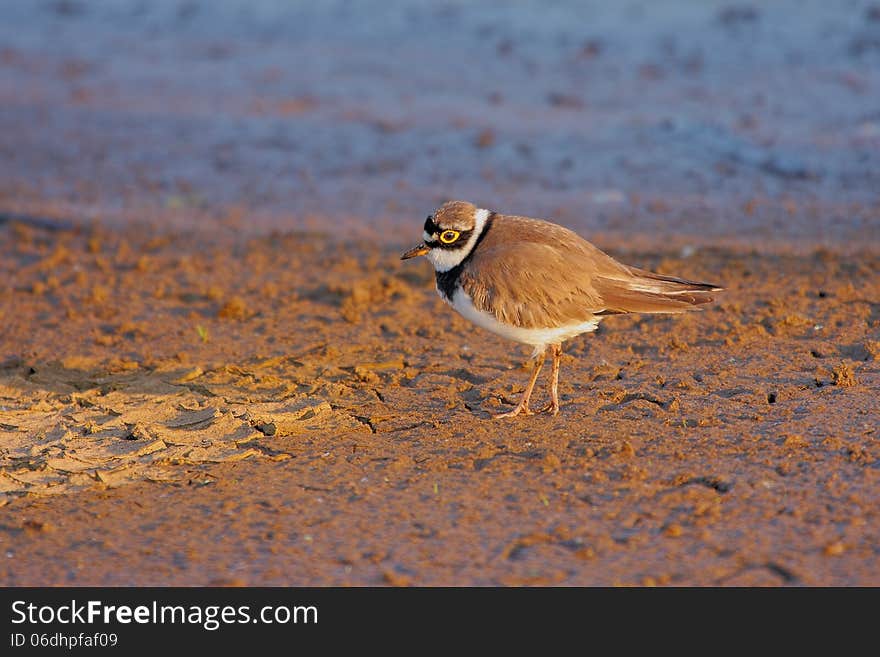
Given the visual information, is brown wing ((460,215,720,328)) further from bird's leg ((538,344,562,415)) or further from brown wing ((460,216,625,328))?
bird's leg ((538,344,562,415))

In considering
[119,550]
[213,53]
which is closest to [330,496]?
[119,550]

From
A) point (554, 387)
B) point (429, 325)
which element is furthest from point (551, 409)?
point (429, 325)

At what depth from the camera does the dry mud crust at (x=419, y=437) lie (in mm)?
4703

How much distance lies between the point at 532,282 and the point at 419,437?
984mm

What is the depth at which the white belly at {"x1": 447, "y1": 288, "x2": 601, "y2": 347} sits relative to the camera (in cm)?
595

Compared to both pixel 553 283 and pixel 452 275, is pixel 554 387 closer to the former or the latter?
pixel 553 283

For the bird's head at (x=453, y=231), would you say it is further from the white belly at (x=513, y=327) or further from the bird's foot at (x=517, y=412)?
the bird's foot at (x=517, y=412)

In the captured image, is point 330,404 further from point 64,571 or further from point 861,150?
point 861,150

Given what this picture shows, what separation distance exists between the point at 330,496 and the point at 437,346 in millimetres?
2246

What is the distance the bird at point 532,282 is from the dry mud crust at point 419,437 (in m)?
0.52

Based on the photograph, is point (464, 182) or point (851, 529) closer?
point (851, 529)

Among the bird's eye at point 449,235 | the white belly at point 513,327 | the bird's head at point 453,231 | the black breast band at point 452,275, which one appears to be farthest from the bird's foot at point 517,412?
the bird's eye at point 449,235

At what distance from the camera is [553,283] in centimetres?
595

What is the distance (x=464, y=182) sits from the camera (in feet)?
38.8
